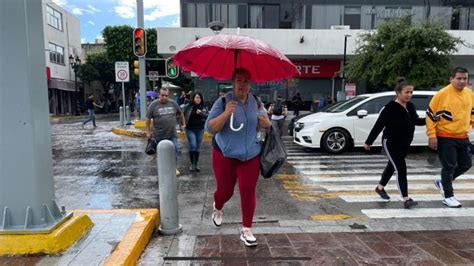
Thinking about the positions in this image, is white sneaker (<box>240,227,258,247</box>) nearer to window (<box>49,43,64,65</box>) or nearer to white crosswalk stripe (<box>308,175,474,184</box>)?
white crosswalk stripe (<box>308,175,474,184</box>)

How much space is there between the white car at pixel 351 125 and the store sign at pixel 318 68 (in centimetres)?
1701


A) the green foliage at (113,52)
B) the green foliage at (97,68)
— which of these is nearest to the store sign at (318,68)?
the green foliage at (113,52)

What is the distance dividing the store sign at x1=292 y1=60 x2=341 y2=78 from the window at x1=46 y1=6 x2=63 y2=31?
69.1 feet

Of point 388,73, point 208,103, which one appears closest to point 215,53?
point 388,73

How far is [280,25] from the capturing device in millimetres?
27234

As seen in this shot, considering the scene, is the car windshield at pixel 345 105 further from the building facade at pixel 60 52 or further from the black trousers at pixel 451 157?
the building facade at pixel 60 52

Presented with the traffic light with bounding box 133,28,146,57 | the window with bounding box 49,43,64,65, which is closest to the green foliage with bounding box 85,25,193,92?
the window with bounding box 49,43,64,65

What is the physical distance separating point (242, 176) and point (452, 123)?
316cm

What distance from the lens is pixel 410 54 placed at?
1884 centimetres

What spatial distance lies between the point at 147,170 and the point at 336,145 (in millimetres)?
5042

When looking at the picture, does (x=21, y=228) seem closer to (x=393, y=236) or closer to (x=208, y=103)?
(x=393, y=236)

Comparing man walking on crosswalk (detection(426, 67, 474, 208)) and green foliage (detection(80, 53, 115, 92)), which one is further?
green foliage (detection(80, 53, 115, 92))

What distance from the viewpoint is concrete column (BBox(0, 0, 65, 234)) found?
333cm

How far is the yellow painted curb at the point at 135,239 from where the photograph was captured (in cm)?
346
